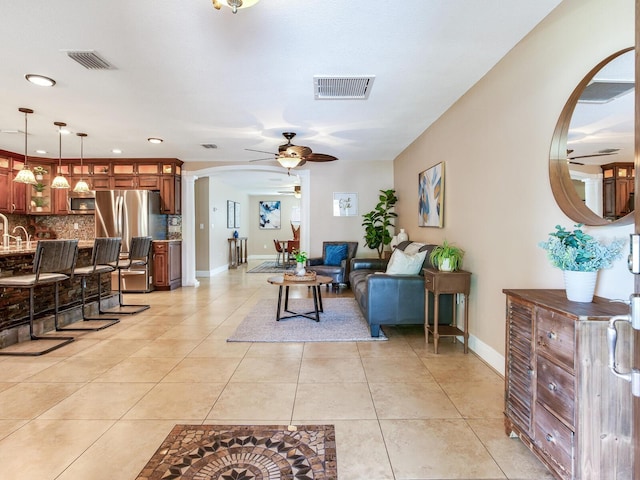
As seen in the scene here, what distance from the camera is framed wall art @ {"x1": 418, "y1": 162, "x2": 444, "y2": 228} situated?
13.6 ft

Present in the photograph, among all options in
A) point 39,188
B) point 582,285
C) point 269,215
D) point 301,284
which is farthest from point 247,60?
point 269,215

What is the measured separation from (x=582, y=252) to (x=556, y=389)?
633 millimetres

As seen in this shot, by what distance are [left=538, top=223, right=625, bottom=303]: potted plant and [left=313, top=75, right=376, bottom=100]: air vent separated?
213 cm

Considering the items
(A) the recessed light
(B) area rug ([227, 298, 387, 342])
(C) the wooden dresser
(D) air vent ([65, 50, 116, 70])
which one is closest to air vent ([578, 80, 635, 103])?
(C) the wooden dresser

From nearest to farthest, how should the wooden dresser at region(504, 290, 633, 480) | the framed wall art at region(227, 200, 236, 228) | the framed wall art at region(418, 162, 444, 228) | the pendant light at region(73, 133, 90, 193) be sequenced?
the wooden dresser at region(504, 290, 633, 480), the framed wall art at region(418, 162, 444, 228), the pendant light at region(73, 133, 90, 193), the framed wall art at region(227, 200, 236, 228)

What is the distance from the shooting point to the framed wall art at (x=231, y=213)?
1008cm

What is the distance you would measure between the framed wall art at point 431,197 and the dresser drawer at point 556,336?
105 inches

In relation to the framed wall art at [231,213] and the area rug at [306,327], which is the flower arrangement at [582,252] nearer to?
the area rug at [306,327]

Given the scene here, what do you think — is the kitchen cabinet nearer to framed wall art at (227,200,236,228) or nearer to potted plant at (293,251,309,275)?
potted plant at (293,251,309,275)

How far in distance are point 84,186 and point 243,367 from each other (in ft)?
14.2

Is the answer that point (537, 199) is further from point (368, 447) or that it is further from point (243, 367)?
point (243, 367)

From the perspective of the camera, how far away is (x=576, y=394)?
1.37m

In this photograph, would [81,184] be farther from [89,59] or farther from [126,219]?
[89,59]

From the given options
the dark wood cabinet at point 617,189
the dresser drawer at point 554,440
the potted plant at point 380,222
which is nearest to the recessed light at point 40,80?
the dark wood cabinet at point 617,189
